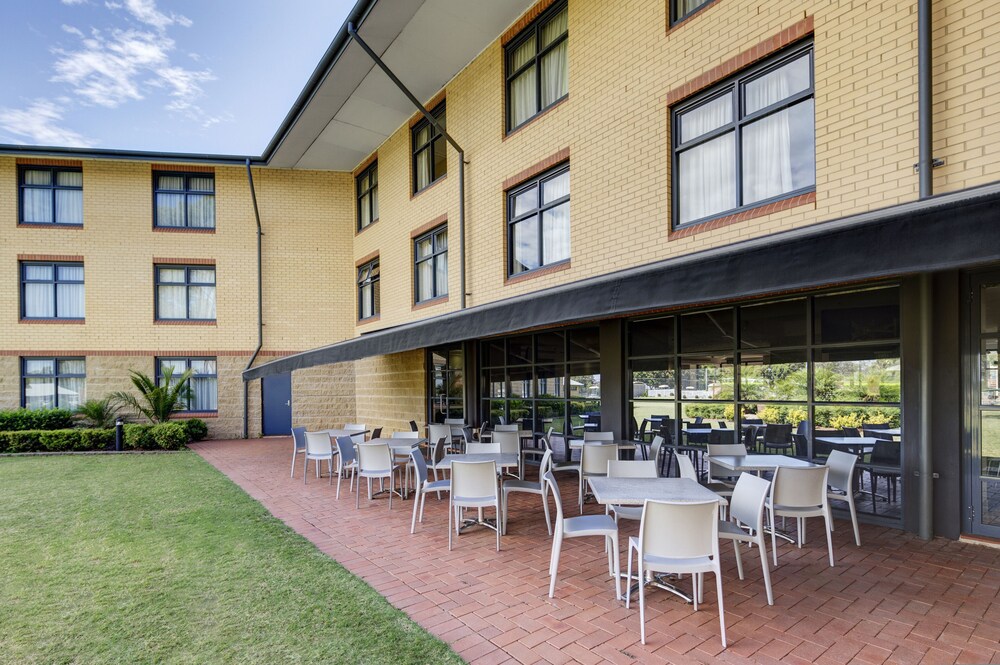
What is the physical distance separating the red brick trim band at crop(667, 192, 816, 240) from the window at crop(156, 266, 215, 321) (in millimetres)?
16409

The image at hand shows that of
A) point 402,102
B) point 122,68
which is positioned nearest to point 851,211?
point 402,102

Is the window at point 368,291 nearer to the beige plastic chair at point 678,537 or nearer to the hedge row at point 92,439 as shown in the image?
the hedge row at point 92,439

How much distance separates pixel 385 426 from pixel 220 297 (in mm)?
7410

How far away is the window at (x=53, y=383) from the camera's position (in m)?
16.9

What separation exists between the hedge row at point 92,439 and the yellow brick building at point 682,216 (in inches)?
120

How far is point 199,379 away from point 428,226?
35.7ft

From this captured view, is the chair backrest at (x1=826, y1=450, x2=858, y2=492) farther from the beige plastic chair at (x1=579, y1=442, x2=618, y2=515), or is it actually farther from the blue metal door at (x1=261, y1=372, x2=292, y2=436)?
the blue metal door at (x1=261, y1=372, x2=292, y2=436)

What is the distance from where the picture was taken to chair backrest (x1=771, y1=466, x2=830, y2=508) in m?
5.20

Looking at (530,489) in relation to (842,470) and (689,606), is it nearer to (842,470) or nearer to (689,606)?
(689,606)

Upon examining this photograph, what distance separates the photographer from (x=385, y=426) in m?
16.2

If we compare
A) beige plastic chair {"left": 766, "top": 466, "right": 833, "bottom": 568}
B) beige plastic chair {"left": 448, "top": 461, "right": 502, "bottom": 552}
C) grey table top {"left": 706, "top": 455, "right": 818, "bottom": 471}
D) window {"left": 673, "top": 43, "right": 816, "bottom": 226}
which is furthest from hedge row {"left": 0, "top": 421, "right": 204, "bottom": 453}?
beige plastic chair {"left": 766, "top": 466, "right": 833, "bottom": 568}

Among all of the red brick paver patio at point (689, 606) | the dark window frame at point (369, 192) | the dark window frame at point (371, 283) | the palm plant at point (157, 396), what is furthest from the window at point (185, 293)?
the red brick paver patio at point (689, 606)

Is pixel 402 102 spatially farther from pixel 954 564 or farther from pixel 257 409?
pixel 954 564

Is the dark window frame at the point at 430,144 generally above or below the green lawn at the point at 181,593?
above
